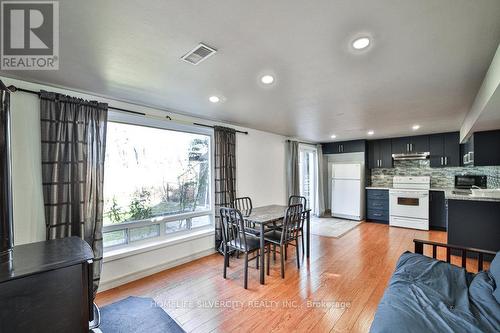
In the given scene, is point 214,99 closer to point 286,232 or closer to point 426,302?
point 286,232

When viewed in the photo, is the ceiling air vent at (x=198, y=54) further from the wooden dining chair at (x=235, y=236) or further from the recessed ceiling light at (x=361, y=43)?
the wooden dining chair at (x=235, y=236)

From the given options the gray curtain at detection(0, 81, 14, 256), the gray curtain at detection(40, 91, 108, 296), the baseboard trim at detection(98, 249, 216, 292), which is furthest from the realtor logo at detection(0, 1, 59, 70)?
the baseboard trim at detection(98, 249, 216, 292)

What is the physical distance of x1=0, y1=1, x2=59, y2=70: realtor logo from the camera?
1248 mm

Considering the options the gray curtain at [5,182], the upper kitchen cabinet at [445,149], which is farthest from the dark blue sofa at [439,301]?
the upper kitchen cabinet at [445,149]

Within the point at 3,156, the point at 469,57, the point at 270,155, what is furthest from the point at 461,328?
the point at 270,155

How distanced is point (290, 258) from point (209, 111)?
107 inches

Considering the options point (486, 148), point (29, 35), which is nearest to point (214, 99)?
point (29, 35)

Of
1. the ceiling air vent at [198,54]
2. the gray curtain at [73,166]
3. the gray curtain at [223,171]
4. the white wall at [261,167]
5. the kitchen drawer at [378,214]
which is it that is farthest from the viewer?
the kitchen drawer at [378,214]

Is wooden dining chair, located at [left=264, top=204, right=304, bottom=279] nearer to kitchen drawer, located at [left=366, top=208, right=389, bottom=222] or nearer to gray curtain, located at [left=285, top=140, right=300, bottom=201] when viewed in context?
gray curtain, located at [left=285, top=140, right=300, bottom=201]

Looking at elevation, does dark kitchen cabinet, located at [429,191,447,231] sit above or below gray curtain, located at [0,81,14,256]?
below

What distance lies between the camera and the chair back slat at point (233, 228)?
112 inches

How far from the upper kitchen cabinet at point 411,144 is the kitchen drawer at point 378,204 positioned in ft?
4.57

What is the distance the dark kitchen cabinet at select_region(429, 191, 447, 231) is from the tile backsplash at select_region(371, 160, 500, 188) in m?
0.53

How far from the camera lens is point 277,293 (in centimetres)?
255
